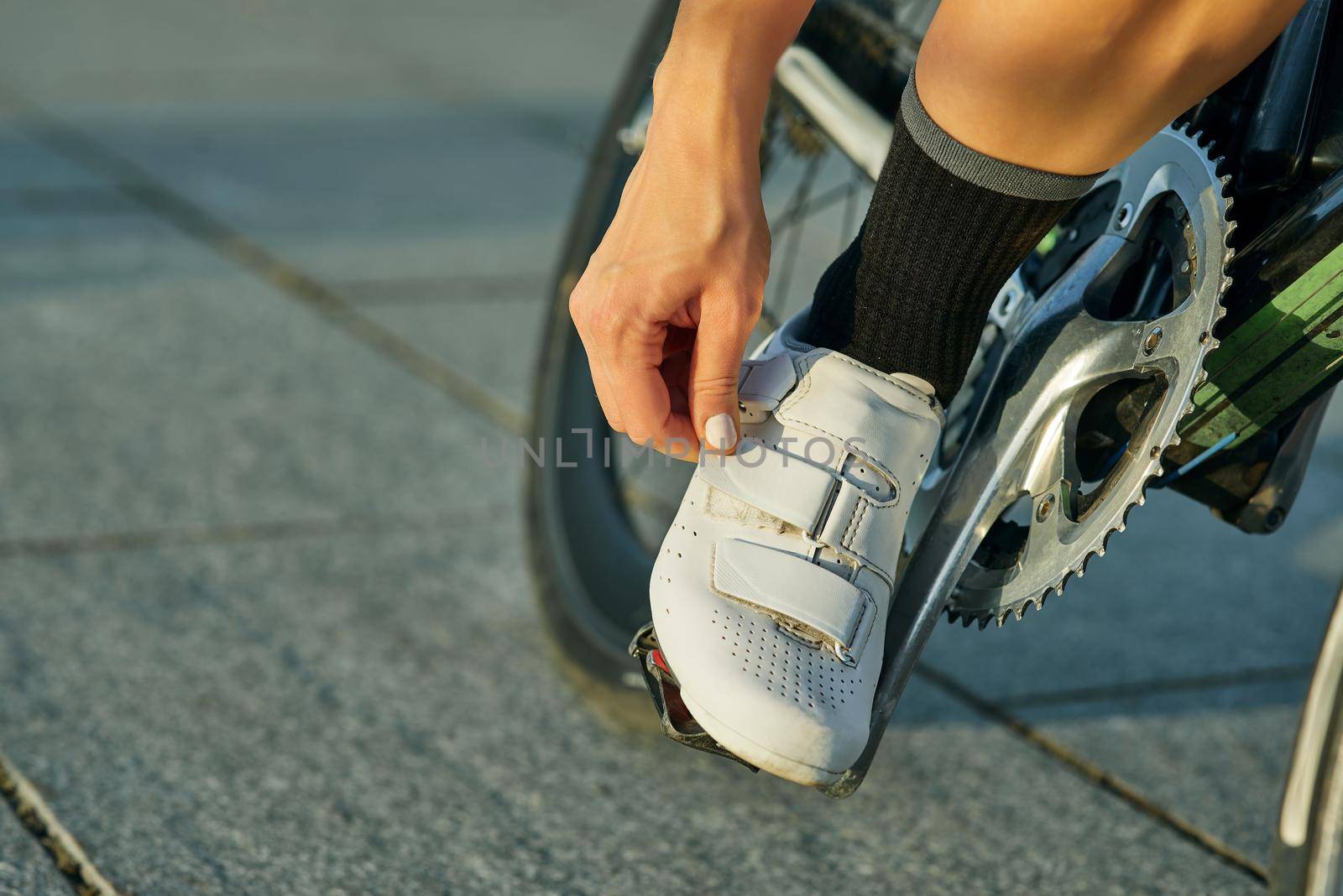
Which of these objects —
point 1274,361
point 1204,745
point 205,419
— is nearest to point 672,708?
point 1274,361

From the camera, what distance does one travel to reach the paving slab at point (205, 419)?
2592mm

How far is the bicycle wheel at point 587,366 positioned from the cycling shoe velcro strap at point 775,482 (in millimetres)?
718

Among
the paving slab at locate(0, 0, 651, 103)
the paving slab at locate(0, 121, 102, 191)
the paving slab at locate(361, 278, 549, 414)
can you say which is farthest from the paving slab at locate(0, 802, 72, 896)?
the paving slab at locate(0, 0, 651, 103)

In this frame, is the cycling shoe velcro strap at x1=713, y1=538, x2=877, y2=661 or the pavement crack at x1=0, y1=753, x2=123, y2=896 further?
the pavement crack at x1=0, y1=753, x2=123, y2=896

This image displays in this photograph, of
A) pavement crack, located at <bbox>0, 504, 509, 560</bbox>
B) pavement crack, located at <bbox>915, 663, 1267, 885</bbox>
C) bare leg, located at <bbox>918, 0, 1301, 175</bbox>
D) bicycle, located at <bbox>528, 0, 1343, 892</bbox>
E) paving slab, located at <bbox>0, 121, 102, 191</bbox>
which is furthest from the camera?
paving slab, located at <bbox>0, 121, 102, 191</bbox>

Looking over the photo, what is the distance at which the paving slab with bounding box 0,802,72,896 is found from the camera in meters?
1.54

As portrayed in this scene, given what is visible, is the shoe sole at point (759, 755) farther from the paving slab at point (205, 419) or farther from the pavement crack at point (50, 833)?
the paving slab at point (205, 419)

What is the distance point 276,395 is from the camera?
3.09 meters

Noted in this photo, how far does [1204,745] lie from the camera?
7.02 feet

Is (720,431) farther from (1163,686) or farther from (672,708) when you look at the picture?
(1163,686)

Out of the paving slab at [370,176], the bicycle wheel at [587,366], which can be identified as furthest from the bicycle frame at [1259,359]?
the paving slab at [370,176]

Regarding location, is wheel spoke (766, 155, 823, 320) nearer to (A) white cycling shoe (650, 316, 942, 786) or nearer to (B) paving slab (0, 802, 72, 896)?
(A) white cycling shoe (650, 316, 942, 786)

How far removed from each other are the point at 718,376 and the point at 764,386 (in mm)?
66

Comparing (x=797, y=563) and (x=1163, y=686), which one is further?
Answer: (x=1163, y=686)
